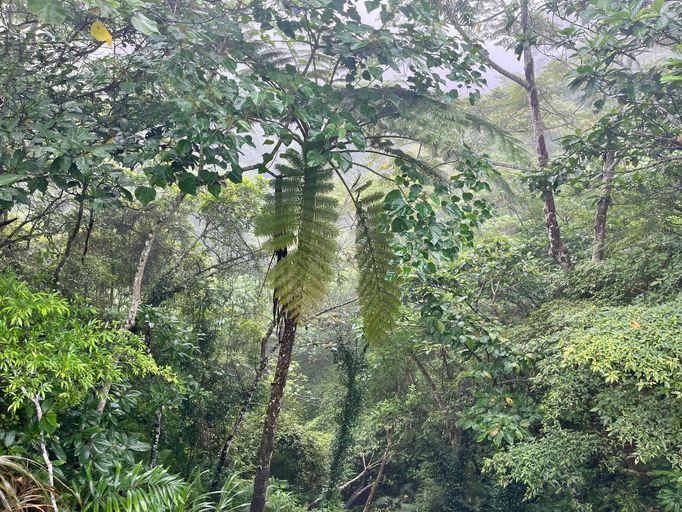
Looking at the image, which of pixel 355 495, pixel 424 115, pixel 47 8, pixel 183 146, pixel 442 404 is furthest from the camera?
pixel 355 495

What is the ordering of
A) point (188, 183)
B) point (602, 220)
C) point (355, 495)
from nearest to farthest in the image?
1. point (188, 183)
2. point (602, 220)
3. point (355, 495)

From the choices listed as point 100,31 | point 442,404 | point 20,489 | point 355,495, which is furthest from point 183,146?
point 355,495

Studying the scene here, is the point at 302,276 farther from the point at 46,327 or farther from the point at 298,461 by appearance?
the point at 298,461

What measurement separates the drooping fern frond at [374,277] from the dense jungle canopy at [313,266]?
0.05ft

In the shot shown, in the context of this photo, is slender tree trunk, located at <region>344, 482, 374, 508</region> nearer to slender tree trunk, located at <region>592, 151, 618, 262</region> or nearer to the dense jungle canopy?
the dense jungle canopy

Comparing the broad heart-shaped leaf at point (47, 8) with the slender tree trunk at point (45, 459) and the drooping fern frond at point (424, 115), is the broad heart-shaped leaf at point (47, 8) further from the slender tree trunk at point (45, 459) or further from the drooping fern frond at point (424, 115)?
the drooping fern frond at point (424, 115)

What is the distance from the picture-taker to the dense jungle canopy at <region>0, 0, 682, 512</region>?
1793mm

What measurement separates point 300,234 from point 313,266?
221mm

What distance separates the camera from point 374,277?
2.98m

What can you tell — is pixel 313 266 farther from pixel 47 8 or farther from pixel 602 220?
pixel 602 220

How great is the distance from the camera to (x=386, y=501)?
15.4 ft

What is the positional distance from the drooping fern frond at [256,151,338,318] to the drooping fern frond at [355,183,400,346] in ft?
0.99

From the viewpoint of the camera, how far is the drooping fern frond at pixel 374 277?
9.70ft

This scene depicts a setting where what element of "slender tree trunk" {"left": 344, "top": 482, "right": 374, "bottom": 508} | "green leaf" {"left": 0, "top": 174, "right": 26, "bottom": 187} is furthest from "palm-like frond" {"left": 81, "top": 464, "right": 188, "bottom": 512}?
"slender tree trunk" {"left": 344, "top": 482, "right": 374, "bottom": 508}
